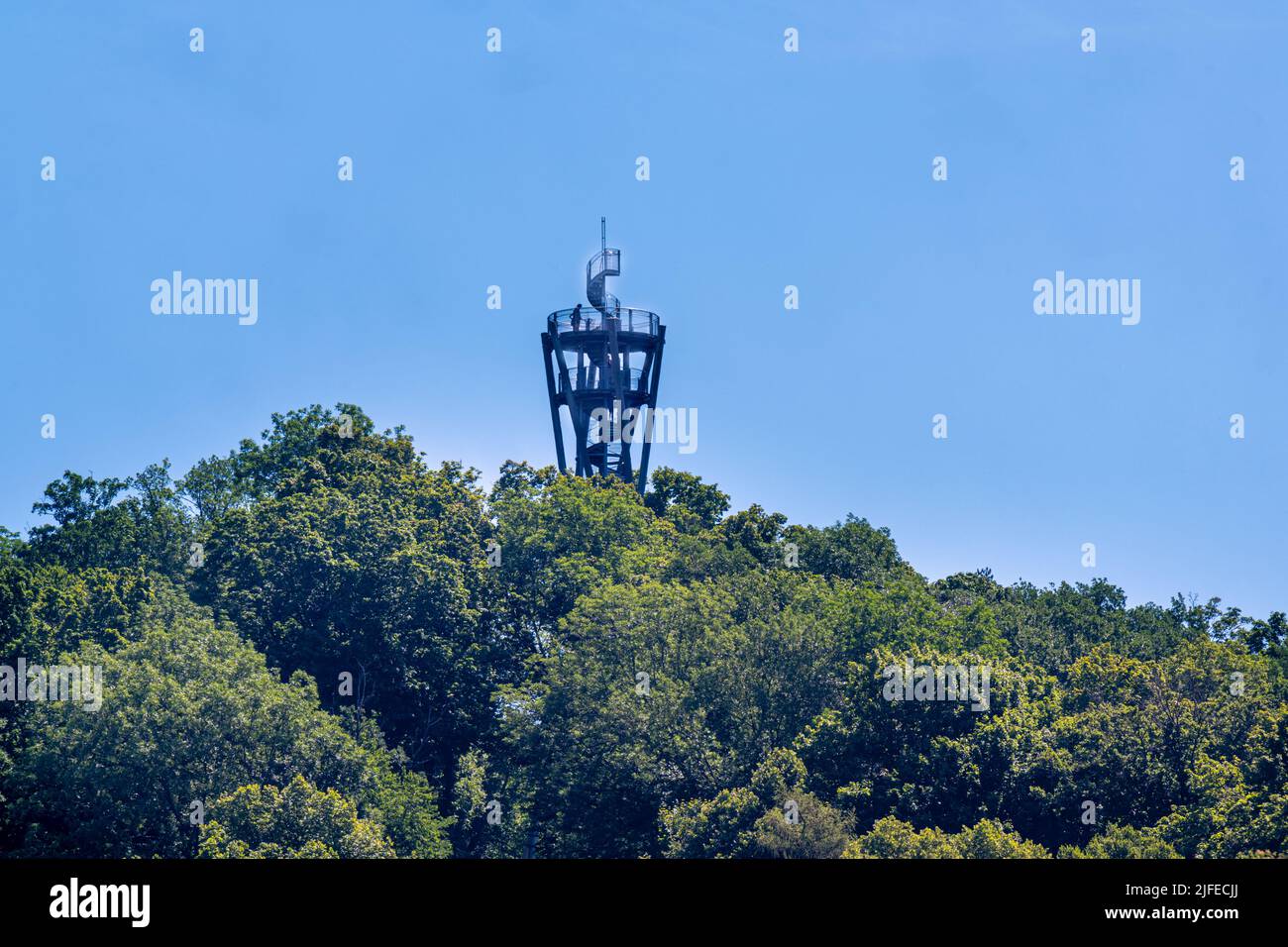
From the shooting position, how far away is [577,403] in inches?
3051

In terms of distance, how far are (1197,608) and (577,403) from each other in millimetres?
40936

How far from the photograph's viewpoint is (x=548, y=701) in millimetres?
63469

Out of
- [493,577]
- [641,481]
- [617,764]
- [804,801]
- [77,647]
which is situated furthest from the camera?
[641,481]

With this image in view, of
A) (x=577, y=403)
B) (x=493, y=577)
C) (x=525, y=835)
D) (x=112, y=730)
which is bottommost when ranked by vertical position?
(x=525, y=835)

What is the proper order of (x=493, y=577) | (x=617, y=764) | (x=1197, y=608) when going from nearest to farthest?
1. (x=617, y=764)
2. (x=493, y=577)
3. (x=1197, y=608)

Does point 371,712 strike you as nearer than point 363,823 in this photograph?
No

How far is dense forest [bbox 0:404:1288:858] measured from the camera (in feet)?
183

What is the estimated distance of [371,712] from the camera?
6825 centimetres

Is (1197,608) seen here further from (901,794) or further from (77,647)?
(77,647)

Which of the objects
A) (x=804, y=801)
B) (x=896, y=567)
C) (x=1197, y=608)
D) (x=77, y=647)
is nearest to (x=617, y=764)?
(x=804, y=801)

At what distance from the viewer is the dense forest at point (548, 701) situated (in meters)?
55.7

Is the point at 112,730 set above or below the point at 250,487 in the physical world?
below

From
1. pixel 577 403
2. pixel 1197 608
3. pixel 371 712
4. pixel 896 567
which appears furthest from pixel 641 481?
pixel 1197 608

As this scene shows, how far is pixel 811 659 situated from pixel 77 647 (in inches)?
980
